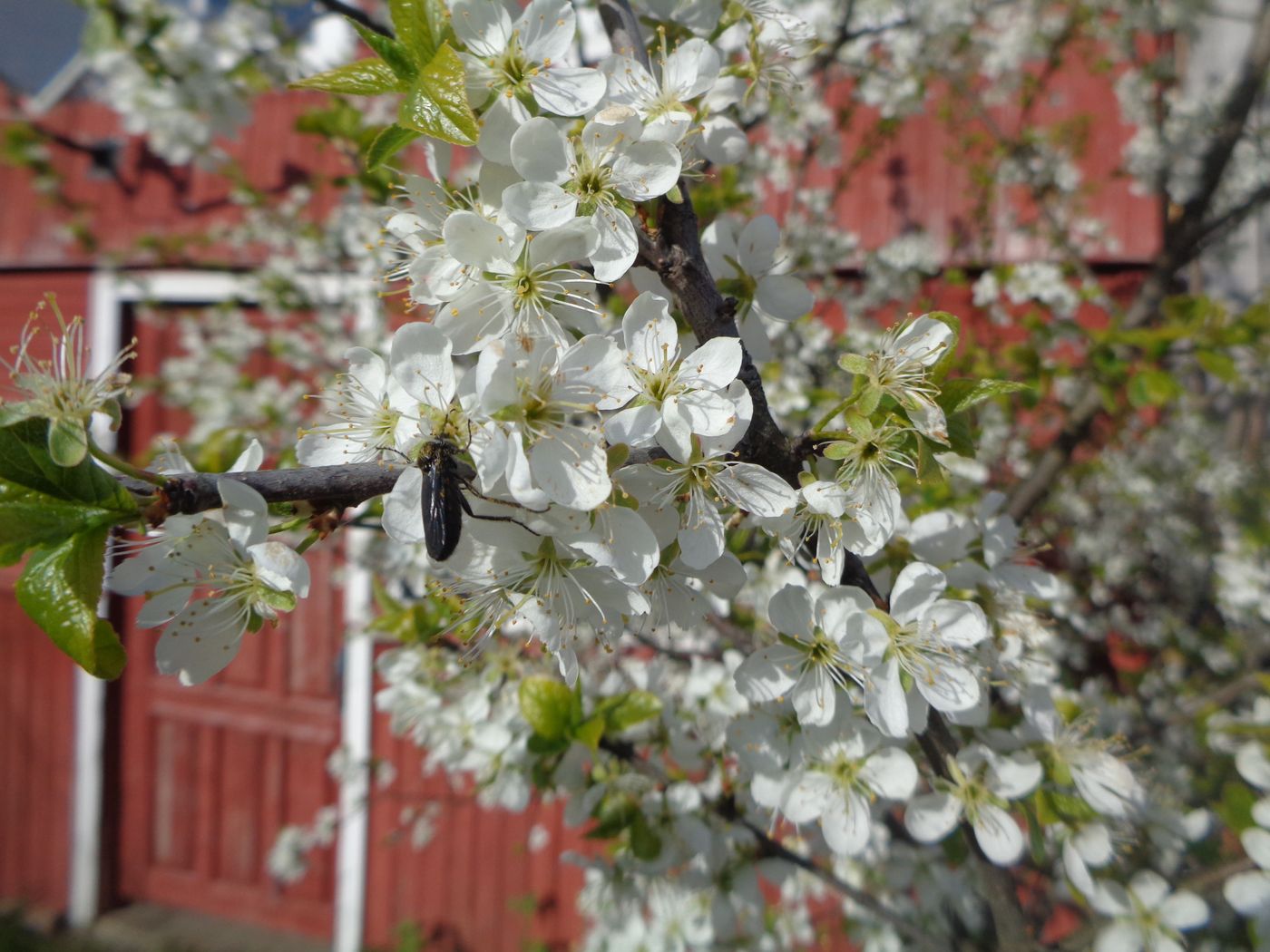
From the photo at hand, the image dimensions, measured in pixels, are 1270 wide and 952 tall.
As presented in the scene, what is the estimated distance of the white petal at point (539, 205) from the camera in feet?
2.29

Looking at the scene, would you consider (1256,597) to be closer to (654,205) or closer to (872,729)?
(872,729)

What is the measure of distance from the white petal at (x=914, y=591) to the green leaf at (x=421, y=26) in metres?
0.80

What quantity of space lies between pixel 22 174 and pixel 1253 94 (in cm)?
566

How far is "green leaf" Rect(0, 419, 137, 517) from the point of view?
2.05 feet

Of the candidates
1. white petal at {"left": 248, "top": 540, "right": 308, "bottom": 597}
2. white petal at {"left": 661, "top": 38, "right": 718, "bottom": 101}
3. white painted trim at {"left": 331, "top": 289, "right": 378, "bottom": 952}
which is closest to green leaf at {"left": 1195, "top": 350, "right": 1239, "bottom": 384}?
white petal at {"left": 661, "top": 38, "right": 718, "bottom": 101}

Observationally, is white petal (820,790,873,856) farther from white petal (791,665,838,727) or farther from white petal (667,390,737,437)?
white petal (667,390,737,437)

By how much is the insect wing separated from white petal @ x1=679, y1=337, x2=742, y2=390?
255 millimetres

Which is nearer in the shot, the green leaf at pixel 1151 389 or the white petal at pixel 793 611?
the white petal at pixel 793 611

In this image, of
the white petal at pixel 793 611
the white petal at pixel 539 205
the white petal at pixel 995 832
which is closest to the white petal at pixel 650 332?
the white petal at pixel 539 205

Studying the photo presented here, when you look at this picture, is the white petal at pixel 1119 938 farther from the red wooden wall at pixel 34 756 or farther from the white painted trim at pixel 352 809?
the red wooden wall at pixel 34 756

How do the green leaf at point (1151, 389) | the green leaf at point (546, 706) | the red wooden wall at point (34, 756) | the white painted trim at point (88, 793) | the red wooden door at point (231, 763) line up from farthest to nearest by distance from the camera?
the red wooden wall at point (34, 756) → the white painted trim at point (88, 793) → the red wooden door at point (231, 763) → the green leaf at point (1151, 389) → the green leaf at point (546, 706)

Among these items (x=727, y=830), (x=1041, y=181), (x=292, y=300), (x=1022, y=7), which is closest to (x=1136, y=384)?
(x=727, y=830)

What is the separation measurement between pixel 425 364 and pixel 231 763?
4.25m

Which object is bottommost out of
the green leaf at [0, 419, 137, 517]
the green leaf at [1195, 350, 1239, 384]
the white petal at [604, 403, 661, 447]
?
the green leaf at [0, 419, 137, 517]
